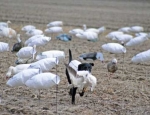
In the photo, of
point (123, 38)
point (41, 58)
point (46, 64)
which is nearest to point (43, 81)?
point (46, 64)

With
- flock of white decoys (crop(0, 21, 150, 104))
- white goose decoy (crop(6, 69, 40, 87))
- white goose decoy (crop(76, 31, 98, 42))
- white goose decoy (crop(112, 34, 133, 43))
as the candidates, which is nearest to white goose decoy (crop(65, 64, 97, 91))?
flock of white decoys (crop(0, 21, 150, 104))

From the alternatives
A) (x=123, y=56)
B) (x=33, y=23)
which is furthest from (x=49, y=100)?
(x=33, y=23)

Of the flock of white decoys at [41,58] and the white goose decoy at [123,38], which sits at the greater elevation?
the white goose decoy at [123,38]

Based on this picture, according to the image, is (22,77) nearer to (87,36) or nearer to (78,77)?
(78,77)

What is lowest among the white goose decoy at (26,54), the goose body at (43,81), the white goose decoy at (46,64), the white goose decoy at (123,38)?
the goose body at (43,81)

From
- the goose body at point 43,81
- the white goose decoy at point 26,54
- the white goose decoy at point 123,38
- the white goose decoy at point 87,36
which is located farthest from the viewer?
the white goose decoy at point 87,36

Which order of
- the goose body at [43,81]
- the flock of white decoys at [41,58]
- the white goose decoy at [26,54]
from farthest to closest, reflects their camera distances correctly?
the white goose decoy at [26,54] < the flock of white decoys at [41,58] < the goose body at [43,81]

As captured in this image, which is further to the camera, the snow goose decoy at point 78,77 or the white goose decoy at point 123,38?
the white goose decoy at point 123,38

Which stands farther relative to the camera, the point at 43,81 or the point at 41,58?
the point at 41,58

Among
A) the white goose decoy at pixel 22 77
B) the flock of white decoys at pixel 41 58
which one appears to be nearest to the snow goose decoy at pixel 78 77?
the flock of white decoys at pixel 41 58

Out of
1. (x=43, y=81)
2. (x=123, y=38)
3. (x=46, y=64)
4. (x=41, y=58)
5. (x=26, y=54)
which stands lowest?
(x=43, y=81)

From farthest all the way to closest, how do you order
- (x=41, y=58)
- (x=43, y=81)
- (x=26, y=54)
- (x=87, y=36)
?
(x=87, y=36), (x=26, y=54), (x=41, y=58), (x=43, y=81)

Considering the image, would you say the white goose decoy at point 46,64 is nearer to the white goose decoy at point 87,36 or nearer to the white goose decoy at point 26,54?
the white goose decoy at point 26,54

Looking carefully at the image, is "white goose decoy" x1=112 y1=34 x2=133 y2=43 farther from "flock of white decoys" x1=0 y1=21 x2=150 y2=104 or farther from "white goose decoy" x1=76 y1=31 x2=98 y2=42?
"white goose decoy" x1=76 y1=31 x2=98 y2=42
